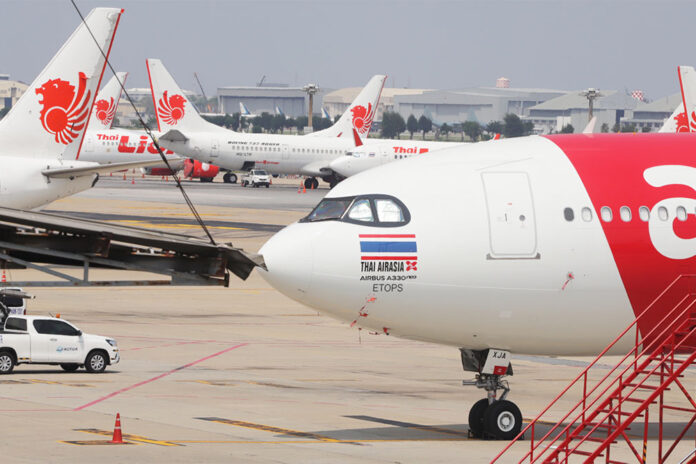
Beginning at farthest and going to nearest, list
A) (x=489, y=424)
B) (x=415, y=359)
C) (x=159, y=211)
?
(x=159, y=211) < (x=415, y=359) < (x=489, y=424)

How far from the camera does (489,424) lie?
24.5 meters

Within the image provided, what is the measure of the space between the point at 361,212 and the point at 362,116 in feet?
388

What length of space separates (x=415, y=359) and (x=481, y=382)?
14390mm

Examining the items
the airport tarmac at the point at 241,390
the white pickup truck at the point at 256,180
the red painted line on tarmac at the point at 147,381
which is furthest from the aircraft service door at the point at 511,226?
the white pickup truck at the point at 256,180

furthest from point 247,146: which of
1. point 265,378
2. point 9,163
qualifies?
point 265,378

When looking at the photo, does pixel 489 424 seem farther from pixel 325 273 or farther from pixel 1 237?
pixel 1 237

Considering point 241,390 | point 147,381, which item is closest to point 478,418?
point 241,390

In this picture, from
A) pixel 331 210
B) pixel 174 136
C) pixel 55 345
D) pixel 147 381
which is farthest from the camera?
pixel 174 136

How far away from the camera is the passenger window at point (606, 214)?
23.8 metres

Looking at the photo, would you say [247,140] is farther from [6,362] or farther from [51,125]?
[6,362]

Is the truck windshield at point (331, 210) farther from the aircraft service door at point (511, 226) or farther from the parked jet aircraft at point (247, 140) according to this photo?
the parked jet aircraft at point (247, 140)

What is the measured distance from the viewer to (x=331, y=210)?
2381 centimetres

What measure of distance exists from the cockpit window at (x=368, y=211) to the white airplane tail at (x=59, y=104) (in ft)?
78.2

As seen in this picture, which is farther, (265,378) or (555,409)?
(265,378)
